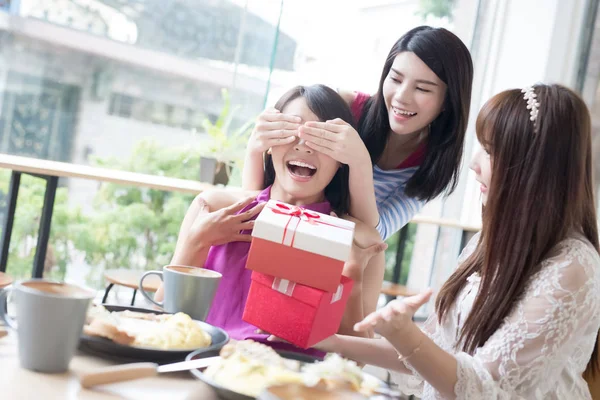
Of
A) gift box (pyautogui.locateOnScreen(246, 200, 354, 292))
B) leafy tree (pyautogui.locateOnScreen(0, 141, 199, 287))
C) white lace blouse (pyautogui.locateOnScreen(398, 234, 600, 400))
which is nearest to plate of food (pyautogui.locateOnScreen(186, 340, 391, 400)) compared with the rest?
gift box (pyautogui.locateOnScreen(246, 200, 354, 292))

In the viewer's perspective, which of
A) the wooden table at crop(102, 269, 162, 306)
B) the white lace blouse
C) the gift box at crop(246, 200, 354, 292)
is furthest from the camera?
the wooden table at crop(102, 269, 162, 306)

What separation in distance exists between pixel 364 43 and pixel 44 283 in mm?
3618

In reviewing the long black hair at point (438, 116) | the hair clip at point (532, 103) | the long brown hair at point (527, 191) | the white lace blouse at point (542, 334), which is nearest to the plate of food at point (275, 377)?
the white lace blouse at point (542, 334)

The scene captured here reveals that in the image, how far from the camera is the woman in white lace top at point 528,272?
1.17 m

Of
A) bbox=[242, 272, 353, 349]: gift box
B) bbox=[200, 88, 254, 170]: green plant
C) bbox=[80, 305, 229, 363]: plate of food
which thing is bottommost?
bbox=[80, 305, 229, 363]: plate of food

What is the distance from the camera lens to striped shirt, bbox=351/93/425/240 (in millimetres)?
2039

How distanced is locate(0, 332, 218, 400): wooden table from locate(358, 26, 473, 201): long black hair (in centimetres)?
122

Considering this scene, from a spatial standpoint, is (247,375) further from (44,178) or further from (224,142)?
(224,142)

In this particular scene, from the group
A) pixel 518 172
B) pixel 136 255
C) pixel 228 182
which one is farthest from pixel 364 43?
pixel 518 172

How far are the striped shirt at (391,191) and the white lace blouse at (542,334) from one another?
0.81 m

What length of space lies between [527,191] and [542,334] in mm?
267

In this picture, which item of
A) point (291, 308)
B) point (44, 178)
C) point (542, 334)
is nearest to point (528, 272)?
point (542, 334)

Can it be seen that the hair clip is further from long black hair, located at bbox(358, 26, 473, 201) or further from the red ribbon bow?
long black hair, located at bbox(358, 26, 473, 201)

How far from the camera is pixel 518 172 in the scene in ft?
4.13
